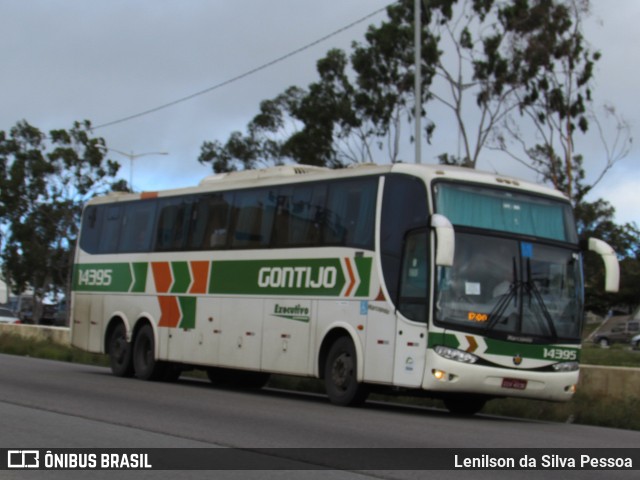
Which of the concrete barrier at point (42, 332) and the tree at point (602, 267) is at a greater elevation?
the tree at point (602, 267)

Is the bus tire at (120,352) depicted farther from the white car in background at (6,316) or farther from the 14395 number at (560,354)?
the white car in background at (6,316)

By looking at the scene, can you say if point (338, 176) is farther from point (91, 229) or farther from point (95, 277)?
point (91, 229)

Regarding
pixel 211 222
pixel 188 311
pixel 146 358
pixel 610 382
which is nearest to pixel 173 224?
pixel 211 222

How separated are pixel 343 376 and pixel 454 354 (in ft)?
7.20

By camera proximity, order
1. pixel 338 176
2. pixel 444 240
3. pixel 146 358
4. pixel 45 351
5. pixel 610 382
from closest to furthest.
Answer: pixel 444 240, pixel 338 176, pixel 610 382, pixel 146 358, pixel 45 351

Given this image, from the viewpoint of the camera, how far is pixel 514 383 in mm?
15172

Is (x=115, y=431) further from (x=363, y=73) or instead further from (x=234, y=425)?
(x=363, y=73)

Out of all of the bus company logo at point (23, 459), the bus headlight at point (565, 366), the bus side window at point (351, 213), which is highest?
the bus side window at point (351, 213)

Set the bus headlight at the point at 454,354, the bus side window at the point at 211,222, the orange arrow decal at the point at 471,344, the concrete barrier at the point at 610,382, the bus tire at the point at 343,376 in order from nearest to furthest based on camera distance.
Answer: the bus headlight at the point at 454,354 → the orange arrow decal at the point at 471,344 → the bus tire at the point at 343,376 → the concrete barrier at the point at 610,382 → the bus side window at the point at 211,222

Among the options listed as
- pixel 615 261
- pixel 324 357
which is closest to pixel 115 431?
pixel 324 357

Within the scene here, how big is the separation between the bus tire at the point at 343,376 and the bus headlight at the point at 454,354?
1666mm

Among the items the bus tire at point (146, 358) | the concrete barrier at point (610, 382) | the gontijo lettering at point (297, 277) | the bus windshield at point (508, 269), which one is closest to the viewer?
the bus windshield at point (508, 269)

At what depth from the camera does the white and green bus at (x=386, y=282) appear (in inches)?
595

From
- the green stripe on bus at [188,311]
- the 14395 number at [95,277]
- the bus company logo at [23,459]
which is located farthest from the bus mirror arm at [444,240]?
the 14395 number at [95,277]
